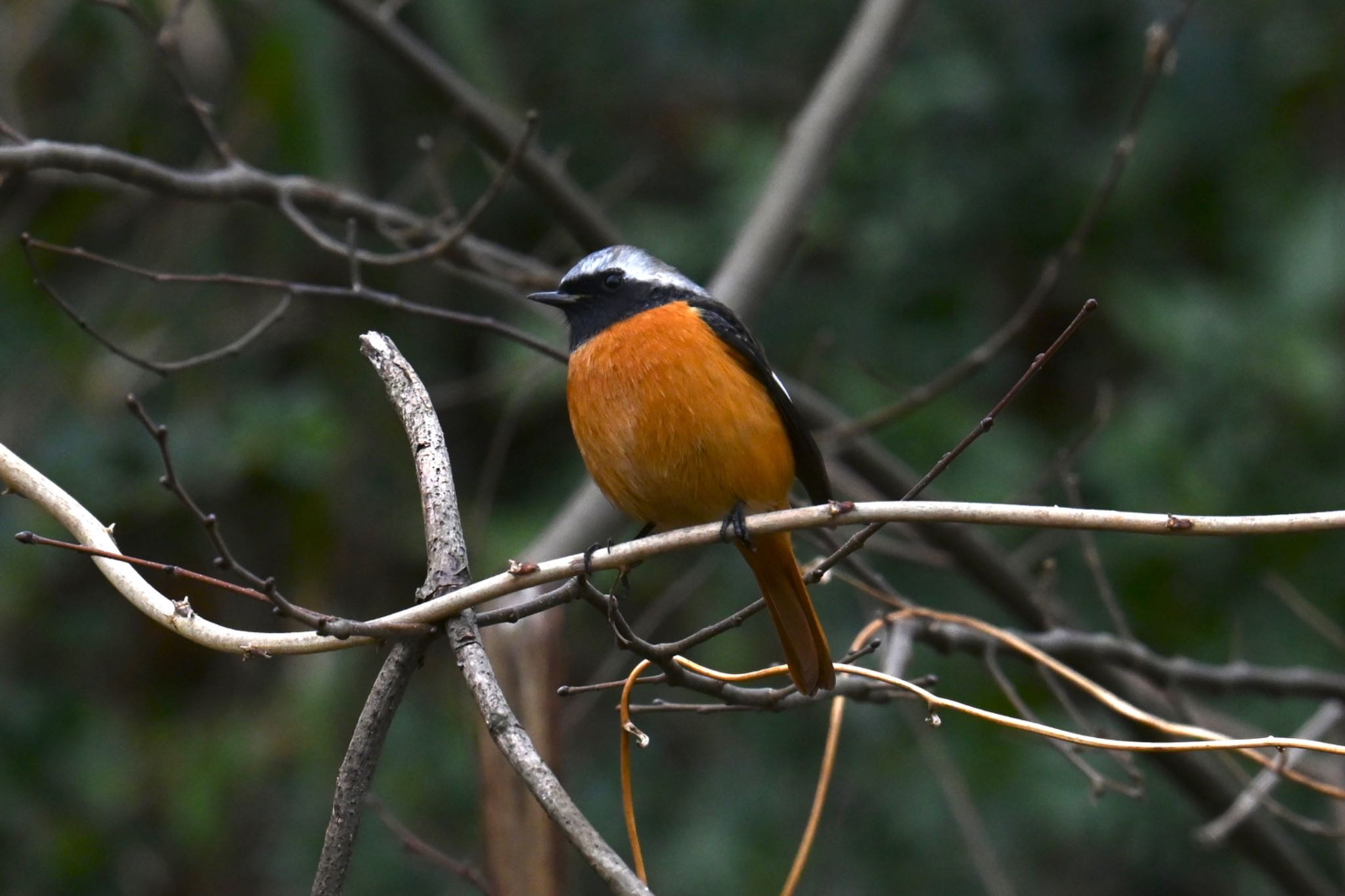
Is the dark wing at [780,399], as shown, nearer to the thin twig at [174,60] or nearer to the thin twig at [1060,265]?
the thin twig at [1060,265]

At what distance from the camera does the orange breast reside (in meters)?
2.70

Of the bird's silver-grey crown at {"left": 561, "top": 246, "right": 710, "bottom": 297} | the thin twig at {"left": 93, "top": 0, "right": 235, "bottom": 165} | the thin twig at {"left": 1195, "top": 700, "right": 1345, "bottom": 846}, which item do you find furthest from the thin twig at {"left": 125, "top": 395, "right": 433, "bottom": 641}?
the thin twig at {"left": 1195, "top": 700, "right": 1345, "bottom": 846}

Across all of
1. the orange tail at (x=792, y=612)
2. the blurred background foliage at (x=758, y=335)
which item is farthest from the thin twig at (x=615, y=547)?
the blurred background foliage at (x=758, y=335)

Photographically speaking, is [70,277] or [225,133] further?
[70,277]

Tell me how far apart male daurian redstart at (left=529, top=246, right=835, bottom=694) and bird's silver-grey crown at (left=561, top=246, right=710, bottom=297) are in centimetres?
17

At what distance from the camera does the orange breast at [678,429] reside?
2701 millimetres

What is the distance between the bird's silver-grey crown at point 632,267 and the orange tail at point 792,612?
0.75 metres

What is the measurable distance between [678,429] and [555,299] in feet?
2.05

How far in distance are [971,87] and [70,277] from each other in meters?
4.34

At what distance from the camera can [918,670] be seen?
520cm

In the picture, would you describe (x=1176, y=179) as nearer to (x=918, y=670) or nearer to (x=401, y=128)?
(x=918, y=670)

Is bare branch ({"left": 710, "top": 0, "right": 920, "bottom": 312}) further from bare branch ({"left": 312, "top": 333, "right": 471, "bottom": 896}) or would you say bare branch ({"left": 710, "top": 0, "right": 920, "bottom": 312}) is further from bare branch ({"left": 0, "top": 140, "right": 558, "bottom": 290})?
bare branch ({"left": 312, "top": 333, "right": 471, "bottom": 896})

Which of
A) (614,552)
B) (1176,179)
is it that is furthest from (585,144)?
(614,552)

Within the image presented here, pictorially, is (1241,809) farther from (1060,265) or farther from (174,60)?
(174,60)
